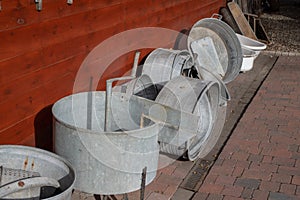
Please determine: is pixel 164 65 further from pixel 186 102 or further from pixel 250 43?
pixel 250 43

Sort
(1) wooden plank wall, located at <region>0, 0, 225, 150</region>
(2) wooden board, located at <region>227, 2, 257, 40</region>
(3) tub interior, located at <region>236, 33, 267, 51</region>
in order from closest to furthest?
1. (1) wooden plank wall, located at <region>0, 0, 225, 150</region>
2. (3) tub interior, located at <region>236, 33, 267, 51</region>
3. (2) wooden board, located at <region>227, 2, 257, 40</region>

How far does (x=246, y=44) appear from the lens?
816 cm

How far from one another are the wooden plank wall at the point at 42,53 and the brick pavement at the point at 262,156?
1471 mm

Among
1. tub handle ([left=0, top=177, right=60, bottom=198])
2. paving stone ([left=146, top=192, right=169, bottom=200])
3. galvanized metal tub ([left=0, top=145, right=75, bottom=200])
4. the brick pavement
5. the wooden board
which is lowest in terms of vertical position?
the brick pavement

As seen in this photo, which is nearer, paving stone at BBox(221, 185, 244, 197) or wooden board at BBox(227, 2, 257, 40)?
paving stone at BBox(221, 185, 244, 197)

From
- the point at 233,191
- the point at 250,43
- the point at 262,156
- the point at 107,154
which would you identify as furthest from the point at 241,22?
the point at 107,154

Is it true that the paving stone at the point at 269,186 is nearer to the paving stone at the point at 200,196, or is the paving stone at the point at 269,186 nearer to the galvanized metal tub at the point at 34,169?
the paving stone at the point at 200,196

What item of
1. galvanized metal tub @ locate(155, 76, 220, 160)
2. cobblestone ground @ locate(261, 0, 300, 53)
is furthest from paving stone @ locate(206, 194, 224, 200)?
cobblestone ground @ locate(261, 0, 300, 53)

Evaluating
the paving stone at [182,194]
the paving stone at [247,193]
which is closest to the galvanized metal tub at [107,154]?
the paving stone at [182,194]

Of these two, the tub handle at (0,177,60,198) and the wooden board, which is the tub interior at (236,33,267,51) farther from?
the tub handle at (0,177,60,198)

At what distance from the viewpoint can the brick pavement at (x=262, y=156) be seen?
4.13m

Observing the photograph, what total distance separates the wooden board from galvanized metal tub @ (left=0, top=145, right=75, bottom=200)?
251 inches

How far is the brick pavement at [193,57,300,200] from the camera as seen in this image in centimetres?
413

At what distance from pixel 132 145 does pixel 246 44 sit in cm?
542
